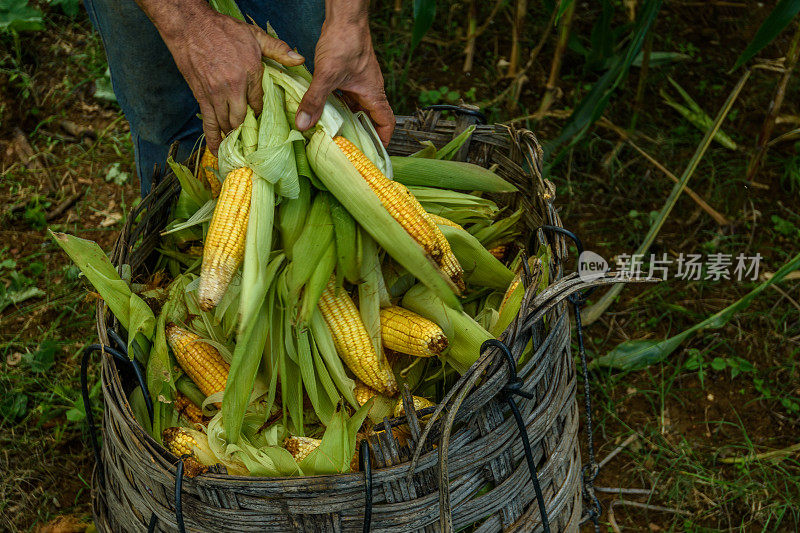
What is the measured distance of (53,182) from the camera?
3.01 metres

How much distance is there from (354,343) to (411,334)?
13 centimetres

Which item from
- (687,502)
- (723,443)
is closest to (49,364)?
(687,502)

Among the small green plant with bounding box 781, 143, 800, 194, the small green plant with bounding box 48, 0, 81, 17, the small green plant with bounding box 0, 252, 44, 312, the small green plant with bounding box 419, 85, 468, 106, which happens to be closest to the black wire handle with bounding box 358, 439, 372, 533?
the small green plant with bounding box 0, 252, 44, 312

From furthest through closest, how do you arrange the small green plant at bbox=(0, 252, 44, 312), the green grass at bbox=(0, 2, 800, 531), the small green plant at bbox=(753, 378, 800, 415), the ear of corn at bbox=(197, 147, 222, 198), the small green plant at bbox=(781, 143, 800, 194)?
the small green plant at bbox=(781, 143, 800, 194) → the small green plant at bbox=(0, 252, 44, 312) → the small green plant at bbox=(753, 378, 800, 415) → the green grass at bbox=(0, 2, 800, 531) → the ear of corn at bbox=(197, 147, 222, 198)

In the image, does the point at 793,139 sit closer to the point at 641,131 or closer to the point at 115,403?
the point at 641,131

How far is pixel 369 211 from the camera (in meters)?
1.46

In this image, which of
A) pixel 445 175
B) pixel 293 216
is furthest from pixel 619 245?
pixel 293 216

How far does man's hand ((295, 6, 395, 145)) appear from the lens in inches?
59.9

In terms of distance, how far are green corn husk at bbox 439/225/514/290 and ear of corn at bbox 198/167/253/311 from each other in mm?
489

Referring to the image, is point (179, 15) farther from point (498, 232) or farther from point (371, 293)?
point (498, 232)

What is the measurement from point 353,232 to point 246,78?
43 centimetres

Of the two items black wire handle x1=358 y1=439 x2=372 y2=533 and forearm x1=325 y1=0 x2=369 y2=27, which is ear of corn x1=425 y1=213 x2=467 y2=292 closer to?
black wire handle x1=358 y1=439 x2=372 y2=533

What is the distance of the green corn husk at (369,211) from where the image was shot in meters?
1.37
